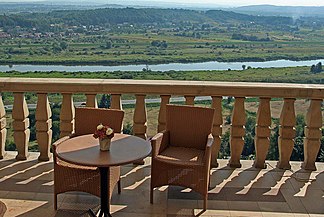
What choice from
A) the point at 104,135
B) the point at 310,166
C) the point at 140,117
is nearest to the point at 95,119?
the point at 140,117

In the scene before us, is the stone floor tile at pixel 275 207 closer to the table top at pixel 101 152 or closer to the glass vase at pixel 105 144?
the table top at pixel 101 152

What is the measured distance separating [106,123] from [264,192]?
1667 millimetres

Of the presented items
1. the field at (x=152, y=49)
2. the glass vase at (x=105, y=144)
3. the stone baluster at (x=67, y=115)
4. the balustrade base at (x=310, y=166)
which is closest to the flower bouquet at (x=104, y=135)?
the glass vase at (x=105, y=144)

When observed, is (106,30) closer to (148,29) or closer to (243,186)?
(148,29)

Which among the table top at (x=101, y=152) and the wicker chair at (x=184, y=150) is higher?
the table top at (x=101, y=152)

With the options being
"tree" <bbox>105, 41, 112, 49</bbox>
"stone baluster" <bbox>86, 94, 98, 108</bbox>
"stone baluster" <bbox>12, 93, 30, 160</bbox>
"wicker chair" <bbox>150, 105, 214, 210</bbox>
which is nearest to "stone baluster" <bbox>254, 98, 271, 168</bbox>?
"wicker chair" <bbox>150, 105, 214, 210</bbox>

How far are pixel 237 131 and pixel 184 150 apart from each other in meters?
0.78

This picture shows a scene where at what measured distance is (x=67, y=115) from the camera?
442 centimetres

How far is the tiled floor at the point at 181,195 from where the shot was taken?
3553 mm

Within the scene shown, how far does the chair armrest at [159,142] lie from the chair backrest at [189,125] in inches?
3.9

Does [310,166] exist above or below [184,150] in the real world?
below

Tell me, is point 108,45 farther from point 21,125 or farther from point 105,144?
point 105,144

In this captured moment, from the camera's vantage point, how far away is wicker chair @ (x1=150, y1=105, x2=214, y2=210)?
3523 mm

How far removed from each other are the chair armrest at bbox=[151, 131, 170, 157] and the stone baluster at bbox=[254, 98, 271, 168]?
3.47ft
